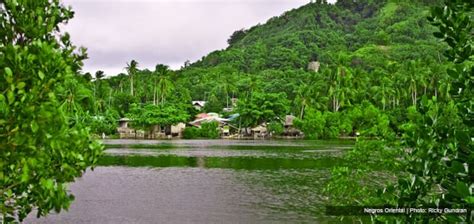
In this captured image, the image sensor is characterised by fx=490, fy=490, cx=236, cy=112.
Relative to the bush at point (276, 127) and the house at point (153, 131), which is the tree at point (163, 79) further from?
the bush at point (276, 127)

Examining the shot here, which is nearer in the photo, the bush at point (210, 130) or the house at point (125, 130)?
the bush at point (210, 130)

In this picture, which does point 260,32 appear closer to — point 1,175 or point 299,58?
point 299,58

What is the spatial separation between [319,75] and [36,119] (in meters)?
81.3

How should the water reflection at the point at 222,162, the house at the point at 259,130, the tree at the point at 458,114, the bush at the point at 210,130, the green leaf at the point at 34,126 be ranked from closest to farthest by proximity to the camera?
the tree at the point at 458,114, the green leaf at the point at 34,126, the water reflection at the point at 222,162, the bush at the point at 210,130, the house at the point at 259,130

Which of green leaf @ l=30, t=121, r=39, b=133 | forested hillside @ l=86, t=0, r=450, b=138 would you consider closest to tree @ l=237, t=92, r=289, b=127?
forested hillside @ l=86, t=0, r=450, b=138

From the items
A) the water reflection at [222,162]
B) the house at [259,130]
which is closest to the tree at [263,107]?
the house at [259,130]

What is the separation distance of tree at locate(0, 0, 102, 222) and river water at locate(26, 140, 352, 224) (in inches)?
471

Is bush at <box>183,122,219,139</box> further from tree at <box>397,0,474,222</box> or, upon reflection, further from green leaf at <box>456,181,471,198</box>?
green leaf at <box>456,181,471,198</box>

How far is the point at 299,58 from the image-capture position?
131 meters

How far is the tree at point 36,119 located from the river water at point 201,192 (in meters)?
12.0

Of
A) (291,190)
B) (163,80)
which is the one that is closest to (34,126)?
(291,190)

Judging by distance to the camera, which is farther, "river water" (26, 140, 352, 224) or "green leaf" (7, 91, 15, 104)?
"river water" (26, 140, 352, 224)

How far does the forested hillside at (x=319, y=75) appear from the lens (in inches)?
2803

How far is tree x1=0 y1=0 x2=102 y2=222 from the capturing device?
3.35m
